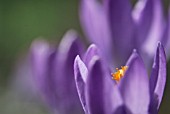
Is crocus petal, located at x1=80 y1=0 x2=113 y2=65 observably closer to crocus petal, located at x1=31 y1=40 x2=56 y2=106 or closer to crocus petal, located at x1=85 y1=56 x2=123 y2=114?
crocus petal, located at x1=31 y1=40 x2=56 y2=106

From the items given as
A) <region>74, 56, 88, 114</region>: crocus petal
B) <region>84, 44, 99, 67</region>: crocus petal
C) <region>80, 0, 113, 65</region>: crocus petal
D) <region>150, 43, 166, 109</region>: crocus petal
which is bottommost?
<region>150, 43, 166, 109</region>: crocus petal

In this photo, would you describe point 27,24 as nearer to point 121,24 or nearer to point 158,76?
point 121,24

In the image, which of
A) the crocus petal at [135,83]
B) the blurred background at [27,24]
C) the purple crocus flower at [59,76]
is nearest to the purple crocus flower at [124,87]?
the crocus petal at [135,83]

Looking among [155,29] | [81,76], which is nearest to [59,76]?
[155,29]

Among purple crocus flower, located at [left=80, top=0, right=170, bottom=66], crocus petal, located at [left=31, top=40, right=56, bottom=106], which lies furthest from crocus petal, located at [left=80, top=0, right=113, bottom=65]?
crocus petal, located at [left=31, top=40, right=56, bottom=106]

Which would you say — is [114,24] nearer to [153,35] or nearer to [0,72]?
[153,35]
